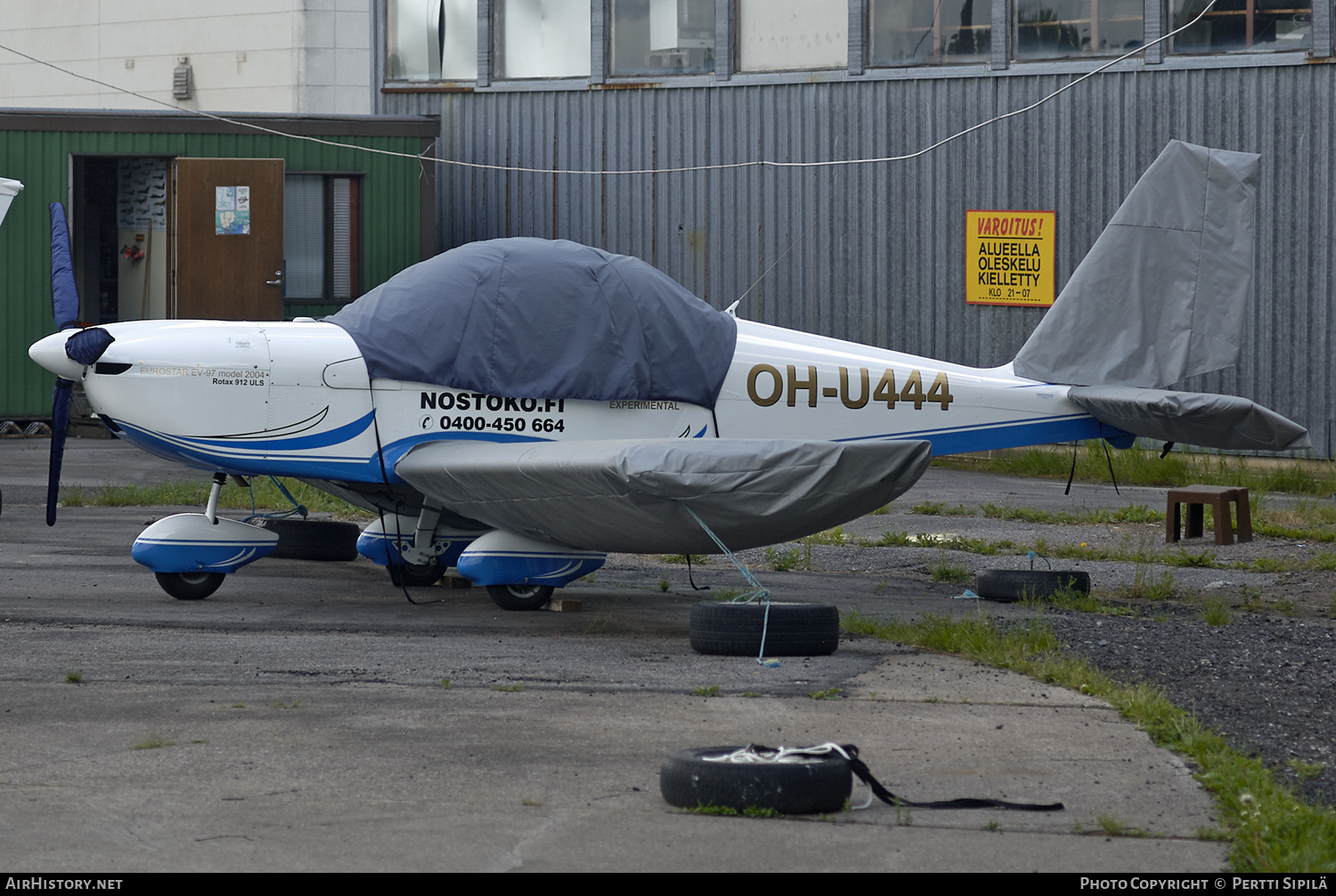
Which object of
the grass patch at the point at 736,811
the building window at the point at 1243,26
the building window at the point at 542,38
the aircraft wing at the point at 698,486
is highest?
the building window at the point at 542,38

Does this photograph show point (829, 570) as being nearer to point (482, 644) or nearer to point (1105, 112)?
point (482, 644)

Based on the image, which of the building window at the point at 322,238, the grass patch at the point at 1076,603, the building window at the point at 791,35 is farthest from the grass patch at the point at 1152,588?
the building window at the point at 322,238

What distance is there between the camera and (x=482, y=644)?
28.1 ft

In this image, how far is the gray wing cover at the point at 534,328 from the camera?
9.97 metres

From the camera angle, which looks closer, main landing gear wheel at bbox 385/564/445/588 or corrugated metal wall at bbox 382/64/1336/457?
main landing gear wheel at bbox 385/564/445/588

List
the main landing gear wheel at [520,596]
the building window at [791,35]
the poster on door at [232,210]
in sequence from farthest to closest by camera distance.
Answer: the poster on door at [232,210] → the building window at [791,35] → the main landing gear wheel at [520,596]

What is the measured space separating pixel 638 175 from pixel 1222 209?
11.6 m

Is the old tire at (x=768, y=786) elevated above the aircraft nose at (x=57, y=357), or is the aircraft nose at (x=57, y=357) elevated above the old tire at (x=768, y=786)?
the aircraft nose at (x=57, y=357)

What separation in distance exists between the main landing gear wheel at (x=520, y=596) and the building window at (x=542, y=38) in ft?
43.6

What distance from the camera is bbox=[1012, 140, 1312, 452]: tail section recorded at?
1091 centimetres

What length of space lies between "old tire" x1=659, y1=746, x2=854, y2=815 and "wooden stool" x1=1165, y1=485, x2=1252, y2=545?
8559 millimetres

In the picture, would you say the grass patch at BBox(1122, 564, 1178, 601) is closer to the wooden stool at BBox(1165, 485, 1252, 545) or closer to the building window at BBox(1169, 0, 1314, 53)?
the wooden stool at BBox(1165, 485, 1252, 545)

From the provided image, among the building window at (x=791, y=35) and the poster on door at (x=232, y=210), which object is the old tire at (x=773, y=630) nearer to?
the building window at (x=791, y=35)

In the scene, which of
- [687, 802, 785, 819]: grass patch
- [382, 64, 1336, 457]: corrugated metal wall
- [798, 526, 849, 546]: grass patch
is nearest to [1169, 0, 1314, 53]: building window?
[382, 64, 1336, 457]: corrugated metal wall
